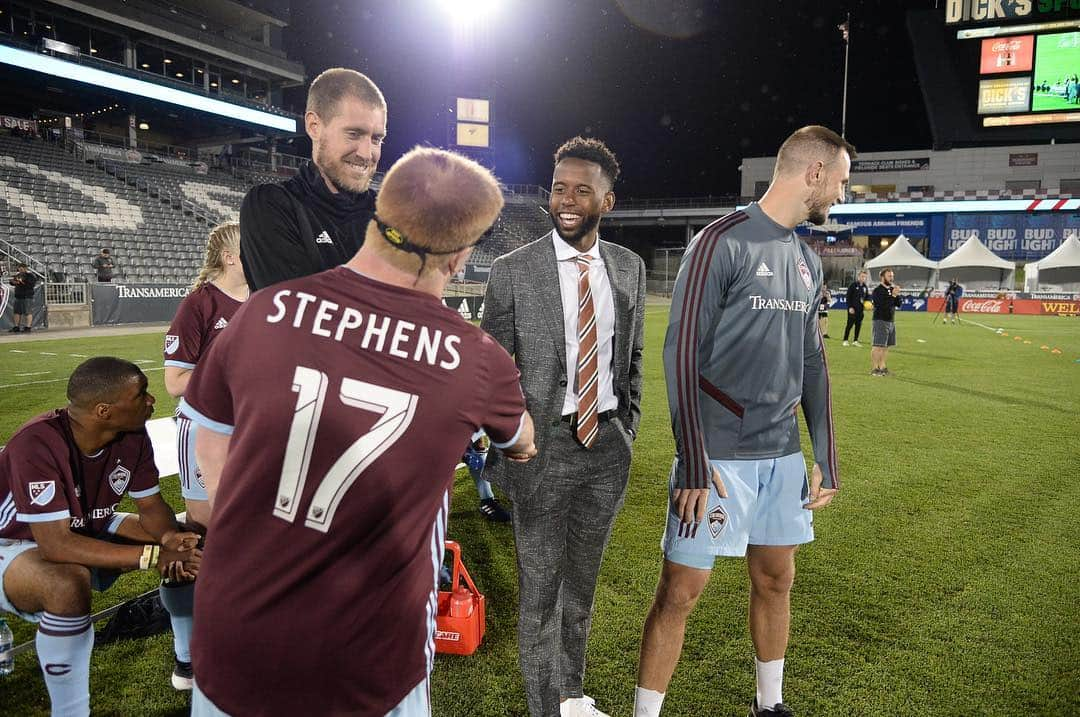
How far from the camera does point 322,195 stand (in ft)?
7.54

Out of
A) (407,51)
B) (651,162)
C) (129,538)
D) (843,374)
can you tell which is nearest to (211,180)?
(407,51)

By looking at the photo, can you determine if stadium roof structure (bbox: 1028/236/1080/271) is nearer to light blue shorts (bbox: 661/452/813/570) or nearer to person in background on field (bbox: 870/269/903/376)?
person in background on field (bbox: 870/269/903/376)

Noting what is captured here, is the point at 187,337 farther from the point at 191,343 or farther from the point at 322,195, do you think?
the point at 322,195

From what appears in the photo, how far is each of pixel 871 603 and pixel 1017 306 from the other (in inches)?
1418

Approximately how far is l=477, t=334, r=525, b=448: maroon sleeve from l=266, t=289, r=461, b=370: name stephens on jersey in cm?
12

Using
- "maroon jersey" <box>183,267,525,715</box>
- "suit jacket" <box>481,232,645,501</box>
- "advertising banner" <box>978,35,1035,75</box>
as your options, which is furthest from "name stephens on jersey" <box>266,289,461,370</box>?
"advertising banner" <box>978,35,1035,75</box>

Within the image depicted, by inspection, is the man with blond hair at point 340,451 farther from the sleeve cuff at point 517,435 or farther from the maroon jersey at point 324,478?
the sleeve cuff at point 517,435

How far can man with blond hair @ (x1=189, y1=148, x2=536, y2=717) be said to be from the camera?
4.26 ft

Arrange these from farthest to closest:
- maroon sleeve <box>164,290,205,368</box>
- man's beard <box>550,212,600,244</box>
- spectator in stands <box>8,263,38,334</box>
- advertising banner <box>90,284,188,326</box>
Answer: advertising banner <box>90,284,188,326</box>, spectator in stands <box>8,263,38,334</box>, maroon sleeve <box>164,290,205,368</box>, man's beard <box>550,212,600,244</box>

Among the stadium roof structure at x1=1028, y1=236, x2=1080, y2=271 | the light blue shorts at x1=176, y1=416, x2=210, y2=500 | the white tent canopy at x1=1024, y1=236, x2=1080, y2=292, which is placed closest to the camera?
the light blue shorts at x1=176, y1=416, x2=210, y2=500

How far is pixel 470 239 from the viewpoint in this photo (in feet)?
4.75

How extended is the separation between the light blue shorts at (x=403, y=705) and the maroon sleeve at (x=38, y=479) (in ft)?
5.08

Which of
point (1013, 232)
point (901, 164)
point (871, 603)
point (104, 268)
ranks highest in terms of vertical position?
point (901, 164)

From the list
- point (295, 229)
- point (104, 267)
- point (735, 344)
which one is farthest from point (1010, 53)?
point (295, 229)
